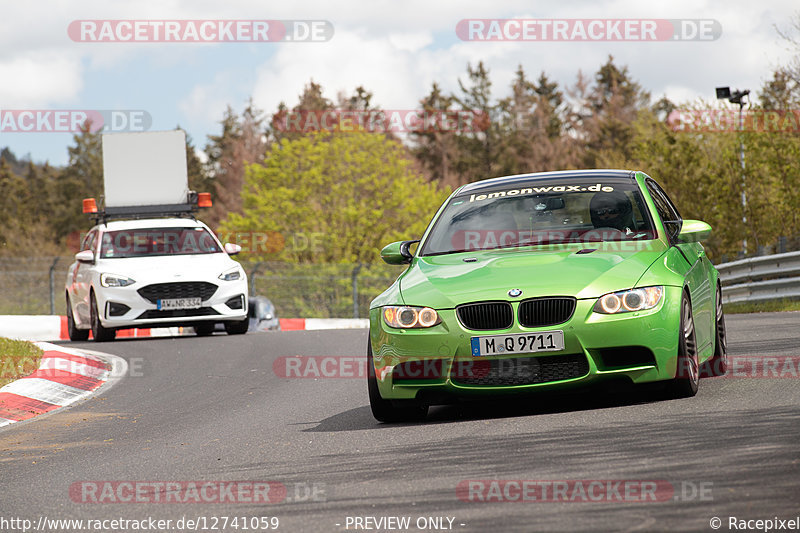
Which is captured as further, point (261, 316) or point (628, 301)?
point (261, 316)

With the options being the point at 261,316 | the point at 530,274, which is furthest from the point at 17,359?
the point at 261,316

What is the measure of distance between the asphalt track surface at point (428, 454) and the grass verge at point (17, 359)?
70.8 inches

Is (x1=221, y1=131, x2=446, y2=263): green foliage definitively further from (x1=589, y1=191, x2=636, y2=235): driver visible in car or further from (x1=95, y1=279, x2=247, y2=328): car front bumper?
(x1=589, y1=191, x2=636, y2=235): driver visible in car

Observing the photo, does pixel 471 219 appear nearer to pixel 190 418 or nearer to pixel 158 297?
pixel 190 418

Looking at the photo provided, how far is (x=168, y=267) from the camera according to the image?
17.6m

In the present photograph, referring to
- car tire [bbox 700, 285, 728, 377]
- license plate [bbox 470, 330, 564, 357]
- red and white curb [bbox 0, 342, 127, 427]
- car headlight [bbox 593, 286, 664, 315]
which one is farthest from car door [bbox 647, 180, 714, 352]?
red and white curb [bbox 0, 342, 127, 427]

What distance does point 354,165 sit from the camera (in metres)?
57.0

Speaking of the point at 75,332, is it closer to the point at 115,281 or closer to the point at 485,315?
the point at 115,281

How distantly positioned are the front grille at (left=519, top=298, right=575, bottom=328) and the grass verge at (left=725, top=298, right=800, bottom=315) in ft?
44.5

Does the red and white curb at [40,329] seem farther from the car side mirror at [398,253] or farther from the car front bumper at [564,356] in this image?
the car front bumper at [564,356]

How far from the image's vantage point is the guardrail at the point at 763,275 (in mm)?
20594

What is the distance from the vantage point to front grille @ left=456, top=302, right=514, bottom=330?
7309 millimetres

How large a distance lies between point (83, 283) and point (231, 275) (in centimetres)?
251

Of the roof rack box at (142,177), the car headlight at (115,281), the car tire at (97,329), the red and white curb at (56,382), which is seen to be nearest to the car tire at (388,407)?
the red and white curb at (56,382)
